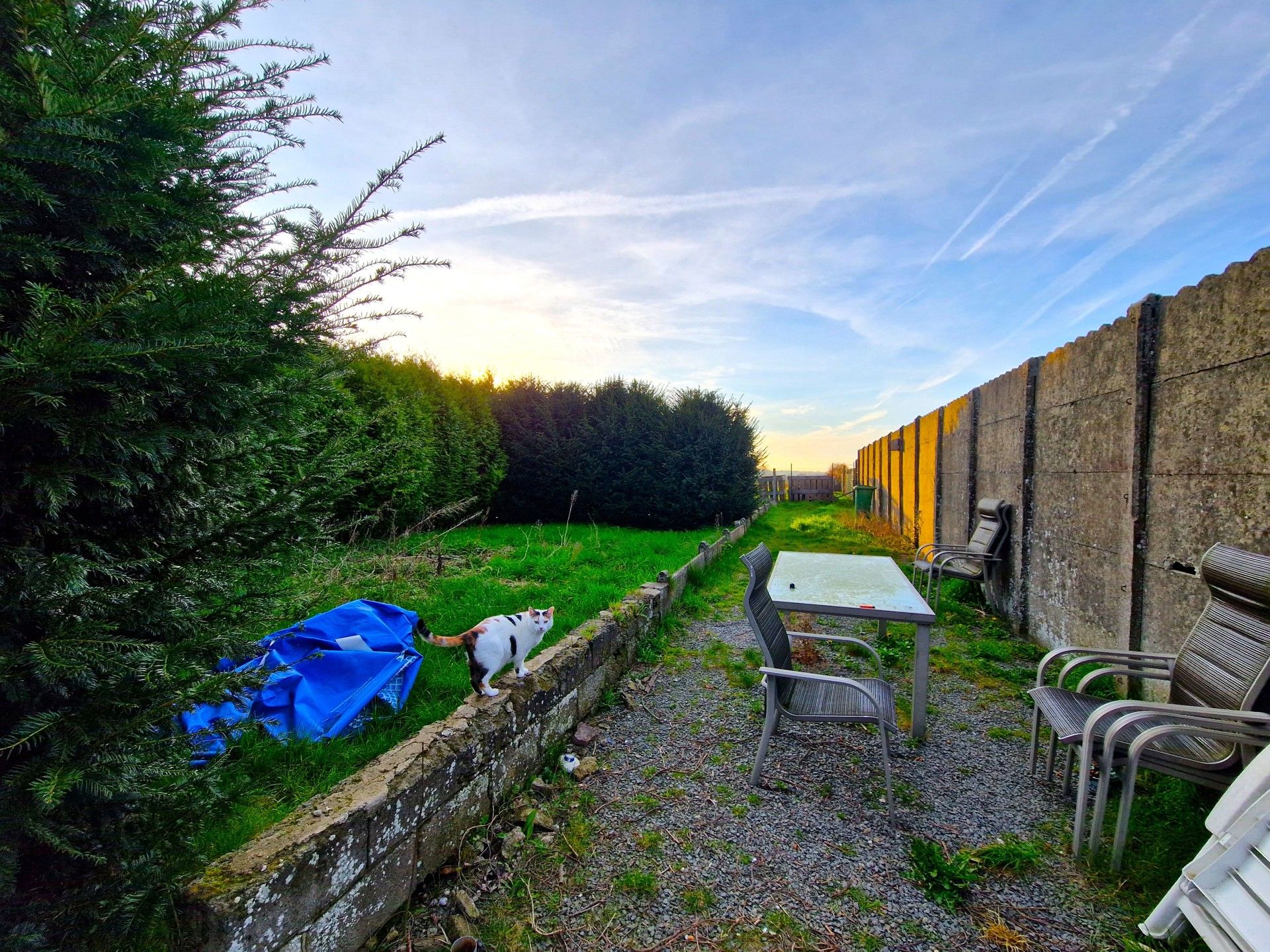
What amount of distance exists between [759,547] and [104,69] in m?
3.39

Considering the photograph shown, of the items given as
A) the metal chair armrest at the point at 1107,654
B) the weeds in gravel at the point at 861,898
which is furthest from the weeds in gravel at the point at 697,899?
the metal chair armrest at the point at 1107,654

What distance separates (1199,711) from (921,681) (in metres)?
1.37

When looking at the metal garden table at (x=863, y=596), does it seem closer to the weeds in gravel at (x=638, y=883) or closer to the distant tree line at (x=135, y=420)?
the weeds in gravel at (x=638, y=883)

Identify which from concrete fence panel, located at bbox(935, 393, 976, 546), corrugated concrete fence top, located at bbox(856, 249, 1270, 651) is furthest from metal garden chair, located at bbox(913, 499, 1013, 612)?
concrete fence panel, located at bbox(935, 393, 976, 546)

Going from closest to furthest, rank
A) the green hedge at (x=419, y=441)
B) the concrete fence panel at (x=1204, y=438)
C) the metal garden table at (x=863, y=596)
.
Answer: the concrete fence panel at (x=1204, y=438)
the metal garden table at (x=863, y=596)
the green hedge at (x=419, y=441)

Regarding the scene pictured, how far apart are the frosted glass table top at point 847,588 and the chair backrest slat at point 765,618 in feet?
0.48

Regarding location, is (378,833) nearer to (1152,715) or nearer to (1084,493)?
(1152,715)

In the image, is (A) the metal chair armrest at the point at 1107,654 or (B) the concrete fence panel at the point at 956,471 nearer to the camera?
(A) the metal chair armrest at the point at 1107,654

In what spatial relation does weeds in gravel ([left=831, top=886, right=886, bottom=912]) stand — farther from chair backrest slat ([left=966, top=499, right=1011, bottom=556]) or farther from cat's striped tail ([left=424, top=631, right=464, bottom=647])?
chair backrest slat ([left=966, top=499, right=1011, bottom=556])

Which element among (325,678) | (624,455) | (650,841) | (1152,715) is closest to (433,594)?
(325,678)

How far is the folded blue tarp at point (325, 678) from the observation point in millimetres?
2438

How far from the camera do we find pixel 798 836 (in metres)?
2.45

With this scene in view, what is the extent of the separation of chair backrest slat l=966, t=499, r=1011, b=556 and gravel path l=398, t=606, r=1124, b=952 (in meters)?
2.36

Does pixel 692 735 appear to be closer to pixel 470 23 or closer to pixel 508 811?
pixel 508 811
